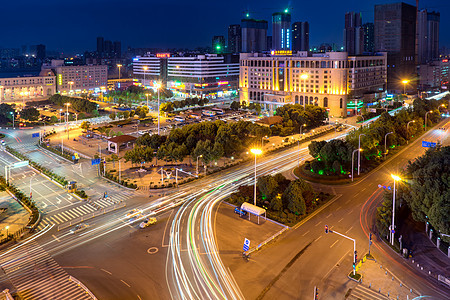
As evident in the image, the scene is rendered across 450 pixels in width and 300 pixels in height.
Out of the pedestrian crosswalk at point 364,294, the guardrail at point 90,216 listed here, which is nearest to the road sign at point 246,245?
the pedestrian crosswalk at point 364,294

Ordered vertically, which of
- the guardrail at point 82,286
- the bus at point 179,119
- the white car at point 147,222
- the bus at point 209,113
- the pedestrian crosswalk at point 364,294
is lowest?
the pedestrian crosswalk at point 364,294

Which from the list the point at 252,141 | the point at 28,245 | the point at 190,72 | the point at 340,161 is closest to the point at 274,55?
the point at 190,72

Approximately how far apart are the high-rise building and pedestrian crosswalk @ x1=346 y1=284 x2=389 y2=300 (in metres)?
146

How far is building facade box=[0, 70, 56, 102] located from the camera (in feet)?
438

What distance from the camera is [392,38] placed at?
158 metres

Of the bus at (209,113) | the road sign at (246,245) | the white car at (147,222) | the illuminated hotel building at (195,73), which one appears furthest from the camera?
the illuminated hotel building at (195,73)

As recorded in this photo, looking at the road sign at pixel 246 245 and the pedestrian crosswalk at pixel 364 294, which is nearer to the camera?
the pedestrian crosswalk at pixel 364 294

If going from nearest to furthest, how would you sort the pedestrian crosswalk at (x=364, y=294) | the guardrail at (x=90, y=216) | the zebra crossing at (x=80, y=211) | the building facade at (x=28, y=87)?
the pedestrian crosswalk at (x=364, y=294) < the guardrail at (x=90, y=216) < the zebra crossing at (x=80, y=211) < the building facade at (x=28, y=87)

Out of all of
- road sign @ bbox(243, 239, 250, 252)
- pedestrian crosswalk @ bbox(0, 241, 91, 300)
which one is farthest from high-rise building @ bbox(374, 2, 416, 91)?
pedestrian crosswalk @ bbox(0, 241, 91, 300)

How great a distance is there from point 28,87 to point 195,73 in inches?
2510

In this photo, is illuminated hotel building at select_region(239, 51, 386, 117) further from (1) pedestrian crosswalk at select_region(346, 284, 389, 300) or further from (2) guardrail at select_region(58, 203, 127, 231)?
(1) pedestrian crosswalk at select_region(346, 284, 389, 300)

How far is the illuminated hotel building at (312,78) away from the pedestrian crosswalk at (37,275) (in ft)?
262

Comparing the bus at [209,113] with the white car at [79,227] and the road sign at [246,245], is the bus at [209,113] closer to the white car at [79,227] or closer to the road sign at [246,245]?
the white car at [79,227]

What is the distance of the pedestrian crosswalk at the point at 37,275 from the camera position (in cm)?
2778
